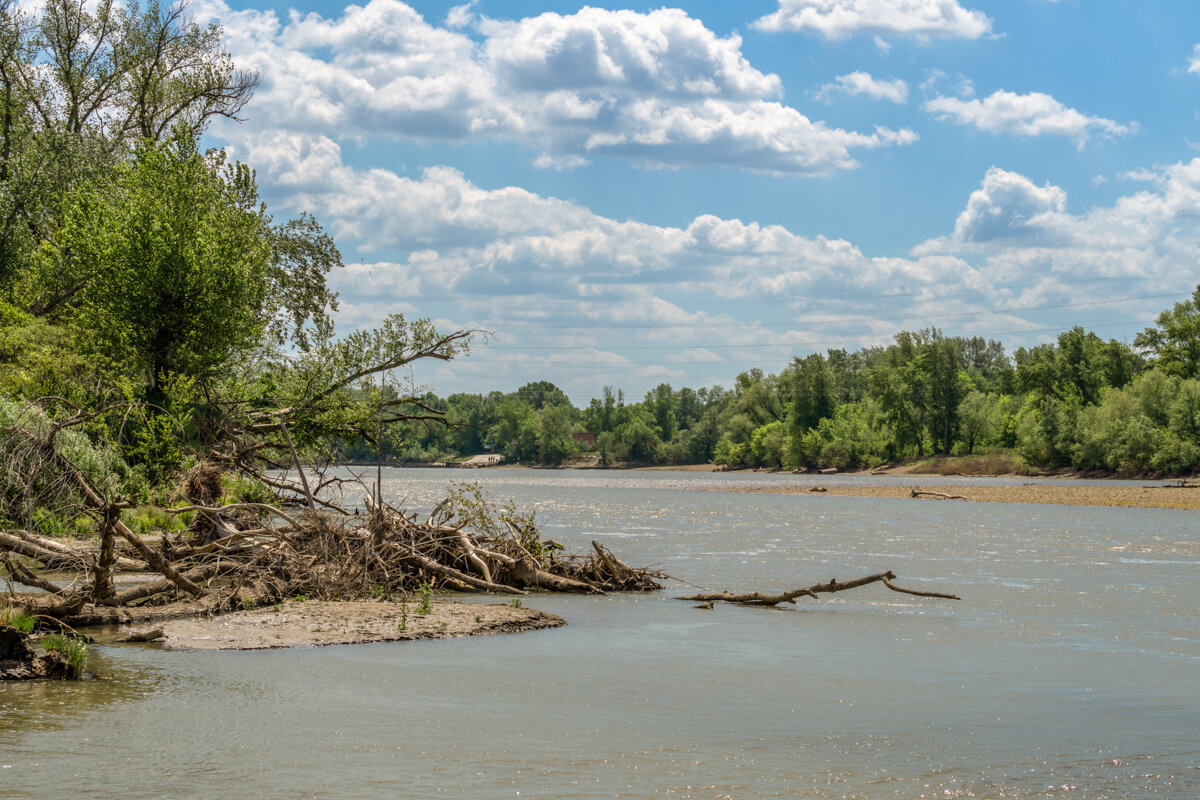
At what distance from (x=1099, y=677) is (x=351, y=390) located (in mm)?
22389

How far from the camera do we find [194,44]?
3881cm

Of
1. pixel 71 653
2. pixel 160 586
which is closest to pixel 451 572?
pixel 160 586

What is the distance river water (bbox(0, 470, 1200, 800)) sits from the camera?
26.1 ft

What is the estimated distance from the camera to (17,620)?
11.1 metres

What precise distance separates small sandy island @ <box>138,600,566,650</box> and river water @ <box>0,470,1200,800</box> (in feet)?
1.33

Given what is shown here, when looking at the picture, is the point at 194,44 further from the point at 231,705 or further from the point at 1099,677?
the point at 1099,677

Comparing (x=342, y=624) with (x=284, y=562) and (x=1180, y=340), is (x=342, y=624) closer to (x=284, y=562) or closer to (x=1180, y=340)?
(x=284, y=562)

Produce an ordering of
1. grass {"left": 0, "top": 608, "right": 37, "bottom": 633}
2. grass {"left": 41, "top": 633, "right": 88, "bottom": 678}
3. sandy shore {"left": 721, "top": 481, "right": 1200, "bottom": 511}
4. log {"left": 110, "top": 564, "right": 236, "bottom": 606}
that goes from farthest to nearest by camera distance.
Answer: sandy shore {"left": 721, "top": 481, "right": 1200, "bottom": 511} < log {"left": 110, "top": 564, "right": 236, "bottom": 606} < grass {"left": 0, "top": 608, "right": 37, "bottom": 633} < grass {"left": 41, "top": 633, "right": 88, "bottom": 678}


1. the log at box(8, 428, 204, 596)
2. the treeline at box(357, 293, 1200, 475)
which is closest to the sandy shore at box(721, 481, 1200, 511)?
the treeline at box(357, 293, 1200, 475)

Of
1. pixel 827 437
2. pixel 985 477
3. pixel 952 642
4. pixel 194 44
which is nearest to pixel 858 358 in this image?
pixel 827 437

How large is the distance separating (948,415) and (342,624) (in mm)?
125300

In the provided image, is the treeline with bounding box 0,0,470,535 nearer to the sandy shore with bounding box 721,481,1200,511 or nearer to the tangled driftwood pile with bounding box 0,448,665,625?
the tangled driftwood pile with bounding box 0,448,665,625

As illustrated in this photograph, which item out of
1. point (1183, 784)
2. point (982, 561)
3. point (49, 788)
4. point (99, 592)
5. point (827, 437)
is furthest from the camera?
point (827, 437)

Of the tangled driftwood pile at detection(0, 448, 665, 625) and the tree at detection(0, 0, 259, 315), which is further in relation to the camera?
the tree at detection(0, 0, 259, 315)
